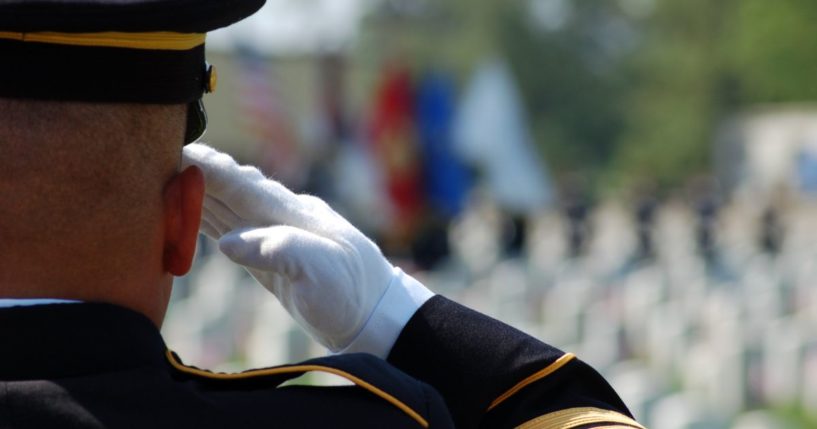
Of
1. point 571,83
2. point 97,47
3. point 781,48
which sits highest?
point 97,47

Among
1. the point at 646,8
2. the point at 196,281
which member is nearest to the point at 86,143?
the point at 196,281

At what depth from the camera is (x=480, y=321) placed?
149 centimetres

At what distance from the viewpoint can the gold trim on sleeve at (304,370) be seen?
4.19 feet

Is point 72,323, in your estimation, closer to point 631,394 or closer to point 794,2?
point 631,394

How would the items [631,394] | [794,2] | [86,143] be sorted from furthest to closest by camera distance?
[794,2] → [631,394] → [86,143]

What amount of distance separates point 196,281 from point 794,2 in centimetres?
3754

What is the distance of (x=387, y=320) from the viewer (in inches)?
57.2

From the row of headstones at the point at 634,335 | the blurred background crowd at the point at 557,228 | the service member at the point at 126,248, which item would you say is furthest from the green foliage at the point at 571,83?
the service member at the point at 126,248

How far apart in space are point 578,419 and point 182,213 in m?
0.44

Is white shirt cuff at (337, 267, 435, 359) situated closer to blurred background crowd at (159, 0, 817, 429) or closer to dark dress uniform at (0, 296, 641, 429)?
dark dress uniform at (0, 296, 641, 429)

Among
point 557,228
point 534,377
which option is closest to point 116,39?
point 534,377

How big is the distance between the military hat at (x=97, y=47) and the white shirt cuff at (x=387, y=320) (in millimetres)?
321

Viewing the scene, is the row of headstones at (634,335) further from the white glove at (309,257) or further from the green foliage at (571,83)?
the green foliage at (571,83)

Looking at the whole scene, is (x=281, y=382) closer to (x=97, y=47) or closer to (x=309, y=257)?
(x=309, y=257)
